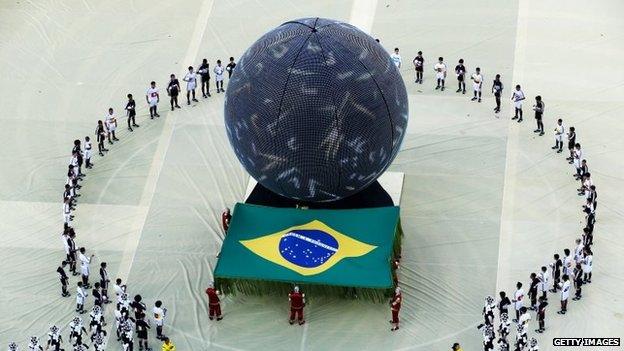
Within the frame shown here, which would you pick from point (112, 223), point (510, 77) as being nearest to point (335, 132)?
point (112, 223)

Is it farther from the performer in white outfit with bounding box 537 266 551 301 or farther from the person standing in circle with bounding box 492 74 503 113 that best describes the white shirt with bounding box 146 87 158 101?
the performer in white outfit with bounding box 537 266 551 301

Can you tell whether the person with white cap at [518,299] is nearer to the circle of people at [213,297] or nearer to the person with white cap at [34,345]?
the circle of people at [213,297]

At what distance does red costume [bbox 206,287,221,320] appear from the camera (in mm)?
33906

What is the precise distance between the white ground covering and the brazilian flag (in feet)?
3.55

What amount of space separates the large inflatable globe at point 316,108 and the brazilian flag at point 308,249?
1.12 meters

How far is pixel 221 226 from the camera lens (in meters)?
37.1

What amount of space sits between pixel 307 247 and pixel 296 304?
4.51 feet

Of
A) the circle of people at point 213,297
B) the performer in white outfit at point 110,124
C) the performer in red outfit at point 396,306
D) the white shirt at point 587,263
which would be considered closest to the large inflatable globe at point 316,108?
A: the circle of people at point 213,297

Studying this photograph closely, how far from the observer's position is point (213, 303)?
34.1 m

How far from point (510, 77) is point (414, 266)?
8.81 metres

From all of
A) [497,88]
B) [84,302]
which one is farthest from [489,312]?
[84,302]

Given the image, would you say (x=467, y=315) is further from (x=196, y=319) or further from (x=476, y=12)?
(x=476, y=12)

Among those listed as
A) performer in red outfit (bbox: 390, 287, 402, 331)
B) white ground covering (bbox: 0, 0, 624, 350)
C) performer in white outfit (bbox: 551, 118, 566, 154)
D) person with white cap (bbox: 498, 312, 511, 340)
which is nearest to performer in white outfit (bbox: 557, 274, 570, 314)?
white ground covering (bbox: 0, 0, 624, 350)

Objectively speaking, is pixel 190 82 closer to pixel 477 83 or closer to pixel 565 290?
pixel 477 83
